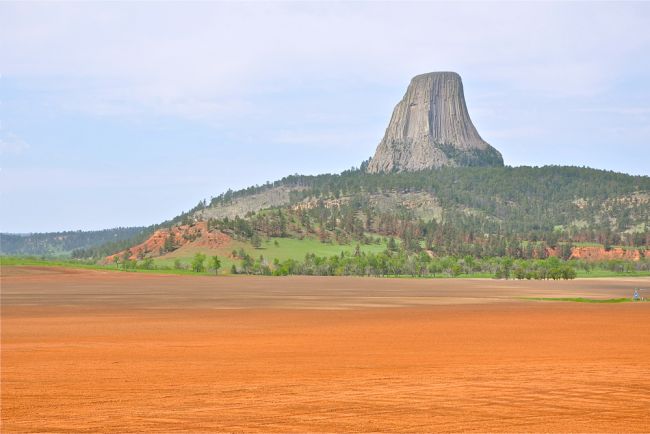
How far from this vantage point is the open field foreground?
17.8m

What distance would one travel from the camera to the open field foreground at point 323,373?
701 inches

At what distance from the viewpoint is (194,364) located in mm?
27344

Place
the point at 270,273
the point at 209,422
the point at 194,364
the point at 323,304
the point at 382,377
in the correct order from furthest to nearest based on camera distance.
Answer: the point at 270,273
the point at 323,304
the point at 194,364
the point at 382,377
the point at 209,422

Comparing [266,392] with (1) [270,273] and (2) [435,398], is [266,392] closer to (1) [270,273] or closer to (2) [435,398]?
(2) [435,398]

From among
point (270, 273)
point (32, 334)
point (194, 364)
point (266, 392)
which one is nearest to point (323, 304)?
point (32, 334)

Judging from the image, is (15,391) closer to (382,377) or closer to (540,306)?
(382,377)

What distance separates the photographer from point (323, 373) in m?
25.0

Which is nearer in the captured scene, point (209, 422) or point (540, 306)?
point (209, 422)

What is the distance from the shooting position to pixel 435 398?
66.4 ft

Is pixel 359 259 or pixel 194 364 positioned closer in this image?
pixel 194 364

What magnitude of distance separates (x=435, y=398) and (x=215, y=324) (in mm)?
27408

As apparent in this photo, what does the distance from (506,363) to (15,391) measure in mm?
16026

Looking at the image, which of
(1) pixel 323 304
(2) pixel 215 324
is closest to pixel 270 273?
(1) pixel 323 304

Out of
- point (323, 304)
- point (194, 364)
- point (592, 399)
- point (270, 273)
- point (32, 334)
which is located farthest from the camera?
point (270, 273)
